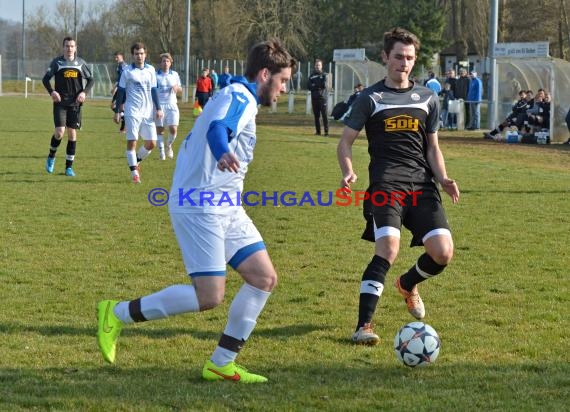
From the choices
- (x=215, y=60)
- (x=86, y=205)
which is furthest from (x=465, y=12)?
(x=86, y=205)

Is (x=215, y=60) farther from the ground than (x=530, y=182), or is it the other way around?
(x=215, y=60)

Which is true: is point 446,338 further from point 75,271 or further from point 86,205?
point 86,205

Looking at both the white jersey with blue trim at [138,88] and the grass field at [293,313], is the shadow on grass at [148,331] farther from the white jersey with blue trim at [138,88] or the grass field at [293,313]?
the white jersey with blue trim at [138,88]

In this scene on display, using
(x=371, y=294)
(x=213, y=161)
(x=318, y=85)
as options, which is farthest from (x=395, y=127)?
(x=318, y=85)

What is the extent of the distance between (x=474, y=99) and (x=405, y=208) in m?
25.1

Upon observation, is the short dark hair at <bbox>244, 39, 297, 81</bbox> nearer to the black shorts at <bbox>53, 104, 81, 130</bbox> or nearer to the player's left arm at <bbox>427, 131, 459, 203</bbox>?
the player's left arm at <bbox>427, 131, 459, 203</bbox>

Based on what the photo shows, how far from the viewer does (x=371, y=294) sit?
5898 millimetres

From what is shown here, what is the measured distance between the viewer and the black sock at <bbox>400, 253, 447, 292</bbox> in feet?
20.1

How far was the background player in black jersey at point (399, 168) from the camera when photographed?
595 cm

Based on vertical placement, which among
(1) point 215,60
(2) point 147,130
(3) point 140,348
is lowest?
(3) point 140,348

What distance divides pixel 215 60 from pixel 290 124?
30.4 metres

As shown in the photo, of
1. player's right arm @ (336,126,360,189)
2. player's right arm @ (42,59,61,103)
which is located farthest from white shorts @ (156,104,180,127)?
player's right arm @ (336,126,360,189)

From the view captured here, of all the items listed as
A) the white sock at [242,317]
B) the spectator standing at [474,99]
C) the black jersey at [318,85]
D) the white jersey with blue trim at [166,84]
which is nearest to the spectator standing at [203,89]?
the black jersey at [318,85]

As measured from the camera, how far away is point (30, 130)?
26406 millimetres
